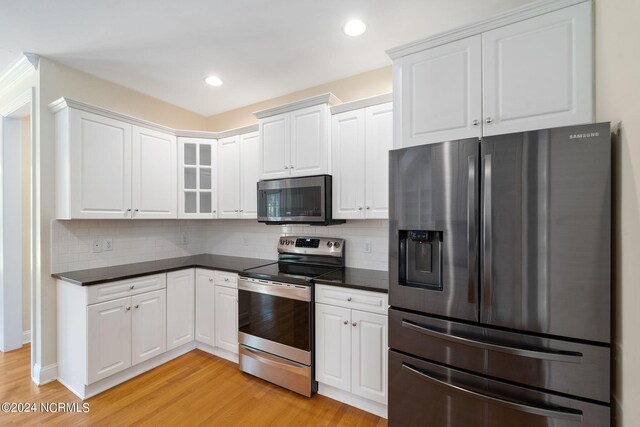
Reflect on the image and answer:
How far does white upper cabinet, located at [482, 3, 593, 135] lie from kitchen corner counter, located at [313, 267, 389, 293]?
3.92 feet

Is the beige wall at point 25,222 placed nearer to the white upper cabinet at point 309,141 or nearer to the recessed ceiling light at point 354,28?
the white upper cabinet at point 309,141

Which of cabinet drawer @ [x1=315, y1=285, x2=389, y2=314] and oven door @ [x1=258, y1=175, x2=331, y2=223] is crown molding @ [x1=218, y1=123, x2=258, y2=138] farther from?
cabinet drawer @ [x1=315, y1=285, x2=389, y2=314]

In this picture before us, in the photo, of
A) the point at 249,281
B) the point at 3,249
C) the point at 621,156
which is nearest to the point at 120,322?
the point at 249,281

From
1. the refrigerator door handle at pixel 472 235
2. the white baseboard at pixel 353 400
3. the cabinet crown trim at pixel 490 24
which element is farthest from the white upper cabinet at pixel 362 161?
the white baseboard at pixel 353 400

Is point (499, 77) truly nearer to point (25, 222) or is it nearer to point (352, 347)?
point (352, 347)

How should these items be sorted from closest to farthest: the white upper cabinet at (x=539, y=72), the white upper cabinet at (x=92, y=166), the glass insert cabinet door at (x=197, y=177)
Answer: the white upper cabinet at (x=539, y=72), the white upper cabinet at (x=92, y=166), the glass insert cabinet door at (x=197, y=177)

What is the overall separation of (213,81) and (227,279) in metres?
1.98

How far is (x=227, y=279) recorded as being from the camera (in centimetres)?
275

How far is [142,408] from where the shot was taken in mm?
2135

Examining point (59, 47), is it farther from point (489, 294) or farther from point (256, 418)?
point (489, 294)

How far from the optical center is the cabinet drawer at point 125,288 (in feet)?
7.38

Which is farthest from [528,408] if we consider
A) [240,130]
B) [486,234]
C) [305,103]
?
[240,130]

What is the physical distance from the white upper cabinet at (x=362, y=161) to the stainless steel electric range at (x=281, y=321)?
500 mm

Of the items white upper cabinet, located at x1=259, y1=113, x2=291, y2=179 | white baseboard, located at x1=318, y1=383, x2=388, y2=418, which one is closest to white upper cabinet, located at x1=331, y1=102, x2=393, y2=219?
white upper cabinet, located at x1=259, y1=113, x2=291, y2=179
